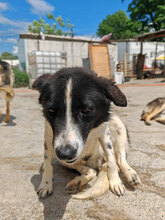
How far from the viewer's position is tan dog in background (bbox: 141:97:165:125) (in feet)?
15.7

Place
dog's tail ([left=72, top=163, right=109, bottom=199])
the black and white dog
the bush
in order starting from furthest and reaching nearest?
the bush
dog's tail ([left=72, top=163, right=109, bottom=199])
the black and white dog

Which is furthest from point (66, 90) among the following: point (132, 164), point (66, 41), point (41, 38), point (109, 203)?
point (66, 41)

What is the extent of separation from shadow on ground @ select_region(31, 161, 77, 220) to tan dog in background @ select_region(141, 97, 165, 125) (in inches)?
119

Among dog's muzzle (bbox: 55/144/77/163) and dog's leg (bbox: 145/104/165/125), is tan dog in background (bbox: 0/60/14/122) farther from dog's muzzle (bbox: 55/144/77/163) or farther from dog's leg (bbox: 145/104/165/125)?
dog's muzzle (bbox: 55/144/77/163)

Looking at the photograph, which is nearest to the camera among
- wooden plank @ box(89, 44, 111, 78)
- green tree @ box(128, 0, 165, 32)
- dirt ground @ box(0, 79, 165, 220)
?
dirt ground @ box(0, 79, 165, 220)

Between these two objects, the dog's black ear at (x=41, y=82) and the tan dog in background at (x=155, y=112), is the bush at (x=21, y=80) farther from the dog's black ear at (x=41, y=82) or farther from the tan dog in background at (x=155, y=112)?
the dog's black ear at (x=41, y=82)

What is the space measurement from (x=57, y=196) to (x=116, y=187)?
640 mm

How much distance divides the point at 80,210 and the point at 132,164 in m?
1.18

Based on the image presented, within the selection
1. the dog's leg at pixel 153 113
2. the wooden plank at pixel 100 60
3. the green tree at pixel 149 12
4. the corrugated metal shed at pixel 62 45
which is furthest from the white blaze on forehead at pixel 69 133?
the green tree at pixel 149 12

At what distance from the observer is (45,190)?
6.38 ft

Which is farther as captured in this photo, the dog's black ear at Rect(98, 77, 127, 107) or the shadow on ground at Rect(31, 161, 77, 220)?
the dog's black ear at Rect(98, 77, 127, 107)

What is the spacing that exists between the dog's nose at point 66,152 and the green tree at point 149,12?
91.3 ft

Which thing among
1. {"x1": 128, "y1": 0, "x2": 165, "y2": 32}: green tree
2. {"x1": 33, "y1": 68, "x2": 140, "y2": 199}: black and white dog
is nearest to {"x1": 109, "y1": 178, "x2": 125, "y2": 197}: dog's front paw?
{"x1": 33, "y1": 68, "x2": 140, "y2": 199}: black and white dog

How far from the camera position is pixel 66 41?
56.4 ft
